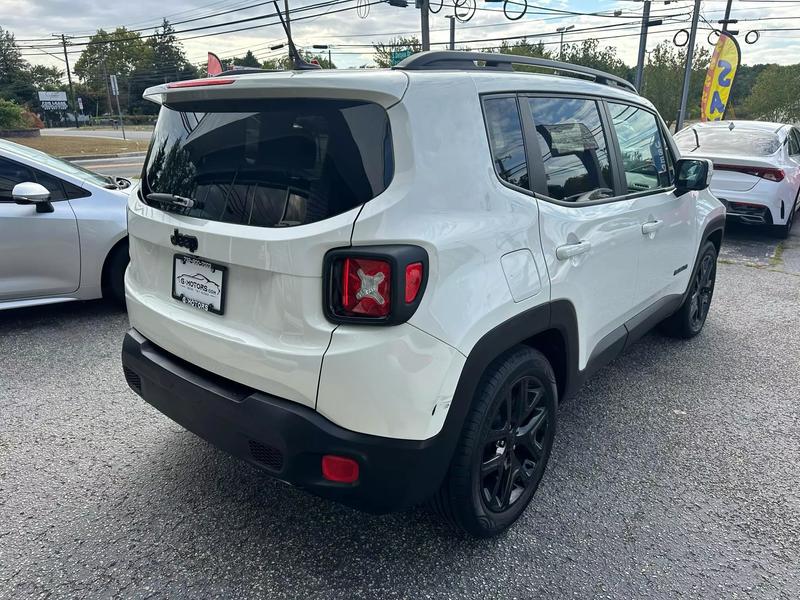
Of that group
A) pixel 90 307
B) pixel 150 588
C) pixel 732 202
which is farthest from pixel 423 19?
pixel 150 588

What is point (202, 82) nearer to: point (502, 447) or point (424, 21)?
point (502, 447)

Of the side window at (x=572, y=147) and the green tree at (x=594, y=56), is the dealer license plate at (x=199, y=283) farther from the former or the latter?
the green tree at (x=594, y=56)

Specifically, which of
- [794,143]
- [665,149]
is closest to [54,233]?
[665,149]

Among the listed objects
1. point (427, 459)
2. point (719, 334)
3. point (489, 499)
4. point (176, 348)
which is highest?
point (176, 348)

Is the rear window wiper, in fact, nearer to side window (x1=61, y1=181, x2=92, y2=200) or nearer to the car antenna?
the car antenna

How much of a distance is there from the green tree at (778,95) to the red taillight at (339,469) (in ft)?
119

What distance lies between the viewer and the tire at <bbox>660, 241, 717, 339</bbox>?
4355mm

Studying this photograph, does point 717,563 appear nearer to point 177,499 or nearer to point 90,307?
point 177,499

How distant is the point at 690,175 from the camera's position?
11.7ft

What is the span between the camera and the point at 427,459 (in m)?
1.90

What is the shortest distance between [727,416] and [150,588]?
3165 mm

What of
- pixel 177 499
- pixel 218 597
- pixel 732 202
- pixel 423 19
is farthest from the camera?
pixel 423 19

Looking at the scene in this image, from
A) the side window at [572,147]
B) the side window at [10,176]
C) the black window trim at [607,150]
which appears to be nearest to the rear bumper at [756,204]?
the black window trim at [607,150]

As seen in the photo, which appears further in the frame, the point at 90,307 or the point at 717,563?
the point at 90,307
